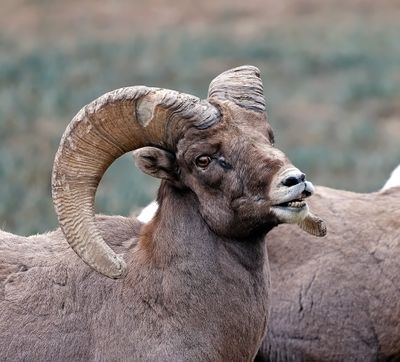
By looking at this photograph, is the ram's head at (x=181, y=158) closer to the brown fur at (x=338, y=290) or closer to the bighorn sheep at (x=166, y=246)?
the bighorn sheep at (x=166, y=246)

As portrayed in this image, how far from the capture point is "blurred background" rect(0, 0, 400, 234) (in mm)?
18734

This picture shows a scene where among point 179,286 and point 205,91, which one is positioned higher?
point 205,91

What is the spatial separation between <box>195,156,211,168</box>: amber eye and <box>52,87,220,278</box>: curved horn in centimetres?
17

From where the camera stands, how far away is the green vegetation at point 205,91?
58.0 feet

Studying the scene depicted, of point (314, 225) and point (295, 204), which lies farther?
point (314, 225)

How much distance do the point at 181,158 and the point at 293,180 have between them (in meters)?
0.75

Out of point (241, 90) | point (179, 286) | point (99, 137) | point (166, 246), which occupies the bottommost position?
point (179, 286)

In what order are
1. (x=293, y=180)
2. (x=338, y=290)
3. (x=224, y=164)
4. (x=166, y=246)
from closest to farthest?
(x=293, y=180)
(x=224, y=164)
(x=166, y=246)
(x=338, y=290)

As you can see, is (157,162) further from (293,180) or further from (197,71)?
(197,71)

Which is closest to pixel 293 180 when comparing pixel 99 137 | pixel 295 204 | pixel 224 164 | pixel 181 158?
pixel 295 204

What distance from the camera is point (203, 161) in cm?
671

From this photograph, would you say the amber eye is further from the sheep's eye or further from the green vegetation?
the green vegetation

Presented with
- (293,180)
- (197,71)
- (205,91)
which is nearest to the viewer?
(293,180)

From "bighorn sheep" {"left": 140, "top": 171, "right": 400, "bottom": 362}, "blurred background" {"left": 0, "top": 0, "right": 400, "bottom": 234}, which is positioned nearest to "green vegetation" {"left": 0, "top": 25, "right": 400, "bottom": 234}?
"blurred background" {"left": 0, "top": 0, "right": 400, "bottom": 234}
